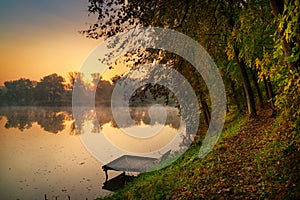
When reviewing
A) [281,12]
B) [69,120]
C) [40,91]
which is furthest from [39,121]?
[40,91]

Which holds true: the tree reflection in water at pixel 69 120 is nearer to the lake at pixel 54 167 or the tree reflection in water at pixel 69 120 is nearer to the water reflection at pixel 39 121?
the water reflection at pixel 39 121

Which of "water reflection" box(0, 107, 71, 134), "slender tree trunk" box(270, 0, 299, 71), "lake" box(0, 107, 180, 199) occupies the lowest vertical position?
"lake" box(0, 107, 180, 199)

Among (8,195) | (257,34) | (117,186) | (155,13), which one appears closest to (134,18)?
(155,13)

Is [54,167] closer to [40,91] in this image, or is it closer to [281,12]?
[281,12]

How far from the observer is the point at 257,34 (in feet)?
32.7

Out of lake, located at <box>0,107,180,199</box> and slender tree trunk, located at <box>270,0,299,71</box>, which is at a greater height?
slender tree trunk, located at <box>270,0,299,71</box>

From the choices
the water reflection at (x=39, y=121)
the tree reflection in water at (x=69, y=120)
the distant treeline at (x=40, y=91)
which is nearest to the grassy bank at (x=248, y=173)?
the tree reflection in water at (x=69, y=120)

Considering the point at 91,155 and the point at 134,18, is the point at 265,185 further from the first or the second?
the point at 91,155

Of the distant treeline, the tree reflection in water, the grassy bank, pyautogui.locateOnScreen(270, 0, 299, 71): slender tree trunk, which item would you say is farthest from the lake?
the distant treeline

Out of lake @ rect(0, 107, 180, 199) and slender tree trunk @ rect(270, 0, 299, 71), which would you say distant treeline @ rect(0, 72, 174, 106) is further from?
slender tree trunk @ rect(270, 0, 299, 71)

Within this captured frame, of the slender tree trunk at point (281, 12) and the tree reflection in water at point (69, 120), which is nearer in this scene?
the slender tree trunk at point (281, 12)

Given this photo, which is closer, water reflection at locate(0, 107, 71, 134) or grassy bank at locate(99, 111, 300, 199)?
grassy bank at locate(99, 111, 300, 199)

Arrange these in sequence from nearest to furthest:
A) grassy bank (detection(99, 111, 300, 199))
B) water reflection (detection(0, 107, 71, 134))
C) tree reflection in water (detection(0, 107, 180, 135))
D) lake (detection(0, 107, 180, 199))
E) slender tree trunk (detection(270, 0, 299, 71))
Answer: slender tree trunk (detection(270, 0, 299, 71))
grassy bank (detection(99, 111, 300, 199))
lake (detection(0, 107, 180, 199))
tree reflection in water (detection(0, 107, 180, 135))
water reflection (detection(0, 107, 71, 134))

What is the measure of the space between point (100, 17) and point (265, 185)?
6.86 metres
